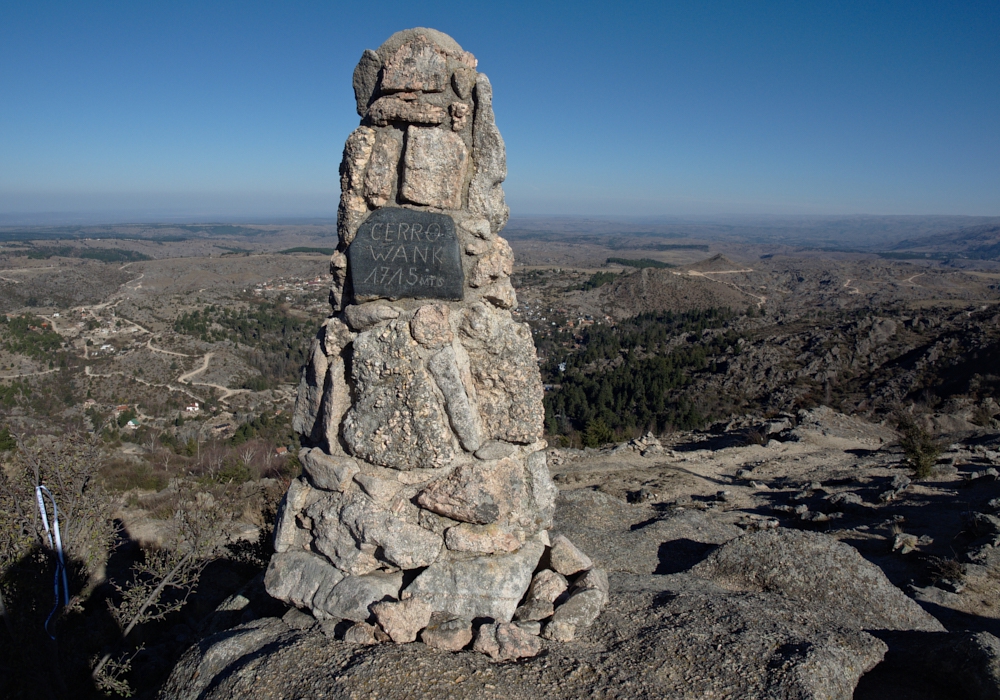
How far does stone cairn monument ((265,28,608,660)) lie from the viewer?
4930mm

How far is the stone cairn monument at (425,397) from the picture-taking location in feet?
16.2

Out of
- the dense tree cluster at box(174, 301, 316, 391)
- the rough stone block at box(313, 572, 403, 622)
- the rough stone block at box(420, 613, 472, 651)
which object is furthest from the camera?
the dense tree cluster at box(174, 301, 316, 391)

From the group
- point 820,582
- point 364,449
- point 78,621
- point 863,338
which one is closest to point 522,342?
point 364,449

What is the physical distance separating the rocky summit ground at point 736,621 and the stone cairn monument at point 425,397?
0.52 metres

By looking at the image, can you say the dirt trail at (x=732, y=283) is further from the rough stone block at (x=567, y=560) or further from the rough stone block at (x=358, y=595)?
the rough stone block at (x=358, y=595)

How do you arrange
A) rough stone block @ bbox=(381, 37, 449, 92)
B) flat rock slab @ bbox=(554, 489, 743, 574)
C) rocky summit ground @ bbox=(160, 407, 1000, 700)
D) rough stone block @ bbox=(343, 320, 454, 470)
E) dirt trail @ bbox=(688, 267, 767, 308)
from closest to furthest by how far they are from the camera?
rocky summit ground @ bbox=(160, 407, 1000, 700) < rough stone block @ bbox=(343, 320, 454, 470) < rough stone block @ bbox=(381, 37, 449, 92) < flat rock slab @ bbox=(554, 489, 743, 574) < dirt trail @ bbox=(688, 267, 767, 308)

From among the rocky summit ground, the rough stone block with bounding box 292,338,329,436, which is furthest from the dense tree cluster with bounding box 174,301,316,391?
the rough stone block with bounding box 292,338,329,436

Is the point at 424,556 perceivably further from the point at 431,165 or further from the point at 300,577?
the point at 431,165

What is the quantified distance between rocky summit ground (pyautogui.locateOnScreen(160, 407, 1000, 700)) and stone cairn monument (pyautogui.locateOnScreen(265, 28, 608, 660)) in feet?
1.71

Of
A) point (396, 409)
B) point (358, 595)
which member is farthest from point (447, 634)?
point (396, 409)

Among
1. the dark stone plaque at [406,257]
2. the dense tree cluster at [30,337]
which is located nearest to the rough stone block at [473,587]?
the dark stone plaque at [406,257]

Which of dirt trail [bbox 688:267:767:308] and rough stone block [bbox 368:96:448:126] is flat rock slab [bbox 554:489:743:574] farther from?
dirt trail [bbox 688:267:767:308]

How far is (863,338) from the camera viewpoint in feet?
126

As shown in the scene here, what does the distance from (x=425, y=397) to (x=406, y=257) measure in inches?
50.4
